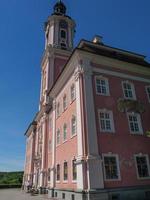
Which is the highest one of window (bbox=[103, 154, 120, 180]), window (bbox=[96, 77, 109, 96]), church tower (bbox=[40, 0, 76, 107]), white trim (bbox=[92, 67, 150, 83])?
church tower (bbox=[40, 0, 76, 107])

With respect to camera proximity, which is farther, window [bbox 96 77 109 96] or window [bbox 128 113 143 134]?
window [bbox 96 77 109 96]

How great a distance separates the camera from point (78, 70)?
64.7ft

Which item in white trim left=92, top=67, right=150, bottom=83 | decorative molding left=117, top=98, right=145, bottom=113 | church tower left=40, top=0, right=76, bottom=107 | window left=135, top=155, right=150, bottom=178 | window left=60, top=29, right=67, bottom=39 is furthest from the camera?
window left=60, top=29, right=67, bottom=39

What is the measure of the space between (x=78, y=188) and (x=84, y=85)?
9.09m

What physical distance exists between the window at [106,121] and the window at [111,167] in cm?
243

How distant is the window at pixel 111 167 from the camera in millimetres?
16328

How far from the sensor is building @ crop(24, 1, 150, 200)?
16.1 m

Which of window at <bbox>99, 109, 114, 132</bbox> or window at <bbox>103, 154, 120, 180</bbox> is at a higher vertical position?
window at <bbox>99, 109, 114, 132</bbox>

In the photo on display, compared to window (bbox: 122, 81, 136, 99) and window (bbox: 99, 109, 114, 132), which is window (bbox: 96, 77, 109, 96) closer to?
window (bbox: 99, 109, 114, 132)

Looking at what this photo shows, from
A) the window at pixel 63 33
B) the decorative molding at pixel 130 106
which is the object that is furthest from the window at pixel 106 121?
the window at pixel 63 33

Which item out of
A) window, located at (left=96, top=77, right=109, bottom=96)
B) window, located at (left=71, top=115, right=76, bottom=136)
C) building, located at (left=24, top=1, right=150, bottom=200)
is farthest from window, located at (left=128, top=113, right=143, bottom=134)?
window, located at (left=71, top=115, right=76, bottom=136)

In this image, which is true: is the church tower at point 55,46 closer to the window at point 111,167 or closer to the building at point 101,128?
the building at point 101,128

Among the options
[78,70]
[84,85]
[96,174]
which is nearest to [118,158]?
[96,174]

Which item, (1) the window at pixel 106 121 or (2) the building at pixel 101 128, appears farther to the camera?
(1) the window at pixel 106 121
